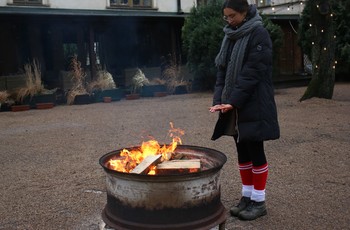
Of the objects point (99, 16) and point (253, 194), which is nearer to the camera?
point (253, 194)

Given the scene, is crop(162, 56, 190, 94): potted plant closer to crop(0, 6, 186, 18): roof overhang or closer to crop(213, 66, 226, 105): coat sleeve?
crop(0, 6, 186, 18): roof overhang

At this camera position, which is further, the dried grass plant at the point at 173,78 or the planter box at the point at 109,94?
the dried grass plant at the point at 173,78

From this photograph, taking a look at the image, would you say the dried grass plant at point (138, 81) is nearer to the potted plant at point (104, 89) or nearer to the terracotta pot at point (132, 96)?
the terracotta pot at point (132, 96)

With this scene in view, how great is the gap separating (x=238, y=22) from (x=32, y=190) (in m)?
3.03

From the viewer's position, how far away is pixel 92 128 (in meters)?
8.62

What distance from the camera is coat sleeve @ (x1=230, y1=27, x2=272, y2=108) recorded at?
3270 millimetres

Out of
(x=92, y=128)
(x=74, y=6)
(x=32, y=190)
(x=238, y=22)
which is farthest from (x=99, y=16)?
(x=238, y=22)

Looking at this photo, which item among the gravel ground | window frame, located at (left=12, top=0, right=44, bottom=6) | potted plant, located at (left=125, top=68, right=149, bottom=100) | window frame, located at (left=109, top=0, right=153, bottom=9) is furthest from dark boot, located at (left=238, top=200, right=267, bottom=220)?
window frame, located at (left=109, top=0, right=153, bottom=9)

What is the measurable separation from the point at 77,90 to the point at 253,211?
10501mm

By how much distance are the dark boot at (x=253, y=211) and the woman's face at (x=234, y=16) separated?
5.30 ft

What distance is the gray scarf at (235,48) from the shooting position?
3318 mm

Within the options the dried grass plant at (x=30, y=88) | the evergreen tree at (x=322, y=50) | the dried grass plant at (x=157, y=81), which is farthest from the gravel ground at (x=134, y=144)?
the dried grass plant at (x=157, y=81)

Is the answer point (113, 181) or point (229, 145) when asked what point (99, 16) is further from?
point (113, 181)

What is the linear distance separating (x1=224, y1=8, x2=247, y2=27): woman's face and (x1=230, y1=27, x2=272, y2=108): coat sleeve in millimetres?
165
